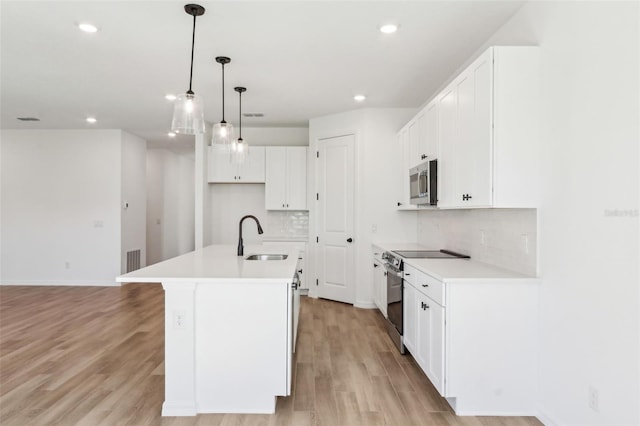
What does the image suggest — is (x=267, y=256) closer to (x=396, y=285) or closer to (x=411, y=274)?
(x=396, y=285)

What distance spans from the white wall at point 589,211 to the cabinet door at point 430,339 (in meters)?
0.58

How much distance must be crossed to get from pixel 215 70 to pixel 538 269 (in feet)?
10.6

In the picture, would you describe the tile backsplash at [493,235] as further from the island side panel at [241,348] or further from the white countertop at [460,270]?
the island side panel at [241,348]

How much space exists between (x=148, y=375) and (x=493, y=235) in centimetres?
285

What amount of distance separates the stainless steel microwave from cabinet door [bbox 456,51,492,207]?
0.49 metres

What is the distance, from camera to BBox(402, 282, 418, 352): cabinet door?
2.98 meters

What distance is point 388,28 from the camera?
2869 millimetres

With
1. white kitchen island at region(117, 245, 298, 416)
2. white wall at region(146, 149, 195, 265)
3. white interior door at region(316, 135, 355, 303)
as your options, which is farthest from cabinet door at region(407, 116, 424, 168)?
white wall at region(146, 149, 195, 265)

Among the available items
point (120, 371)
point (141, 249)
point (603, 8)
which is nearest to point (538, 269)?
point (603, 8)

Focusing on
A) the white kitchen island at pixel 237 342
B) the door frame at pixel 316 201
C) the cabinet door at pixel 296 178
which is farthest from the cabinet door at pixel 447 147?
the cabinet door at pixel 296 178

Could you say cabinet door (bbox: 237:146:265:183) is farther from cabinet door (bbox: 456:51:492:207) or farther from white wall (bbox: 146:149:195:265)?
cabinet door (bbox: 456:51:492:207)

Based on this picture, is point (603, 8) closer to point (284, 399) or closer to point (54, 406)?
point (284, 399)

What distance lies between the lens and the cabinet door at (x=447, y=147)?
293 centimetres

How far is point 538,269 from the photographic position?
7.70ft
